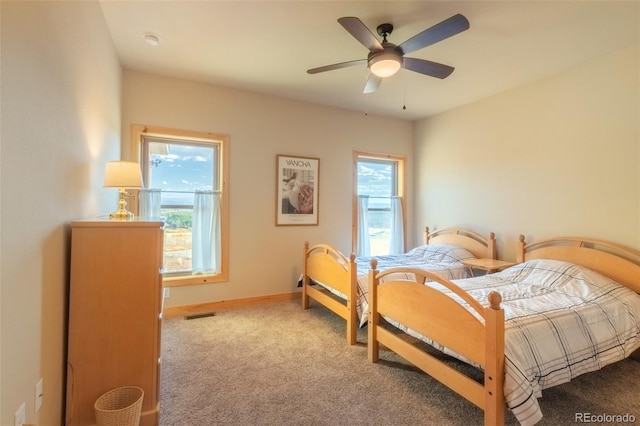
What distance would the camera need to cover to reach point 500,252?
382 centimetres

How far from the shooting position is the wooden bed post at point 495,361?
154cm

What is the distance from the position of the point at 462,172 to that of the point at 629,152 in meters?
A: 1.77

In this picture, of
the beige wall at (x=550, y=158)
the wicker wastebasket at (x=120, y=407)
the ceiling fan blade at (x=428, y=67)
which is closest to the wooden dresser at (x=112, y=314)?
the wicker wastebasket at (x=120, y=407)

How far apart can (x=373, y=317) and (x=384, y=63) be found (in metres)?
2.01

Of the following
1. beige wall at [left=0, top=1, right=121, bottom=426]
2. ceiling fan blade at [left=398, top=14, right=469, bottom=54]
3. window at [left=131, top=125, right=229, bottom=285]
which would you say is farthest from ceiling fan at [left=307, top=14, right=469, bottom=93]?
window at [left=131, top=125, right=229, bottom=285]

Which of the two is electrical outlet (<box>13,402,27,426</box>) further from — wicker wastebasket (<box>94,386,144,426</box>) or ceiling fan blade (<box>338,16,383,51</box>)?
ceiling fan blade (<box>338,16,383,51</box>)

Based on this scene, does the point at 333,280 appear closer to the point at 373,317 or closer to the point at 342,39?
the point at 373,317

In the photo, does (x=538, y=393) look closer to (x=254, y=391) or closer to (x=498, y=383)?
(x=498, y=383)

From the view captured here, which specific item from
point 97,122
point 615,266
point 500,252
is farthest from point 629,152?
point 97,122

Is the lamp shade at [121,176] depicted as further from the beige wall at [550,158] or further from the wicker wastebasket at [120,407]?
the beige wall at [550,158]

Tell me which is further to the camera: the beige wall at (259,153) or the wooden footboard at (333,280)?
the beige wall at (259,153)

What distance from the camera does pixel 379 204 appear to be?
4.95m

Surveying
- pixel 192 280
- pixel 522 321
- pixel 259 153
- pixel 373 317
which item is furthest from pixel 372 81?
pixel 192 280

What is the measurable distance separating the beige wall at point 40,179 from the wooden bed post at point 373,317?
201 cm
